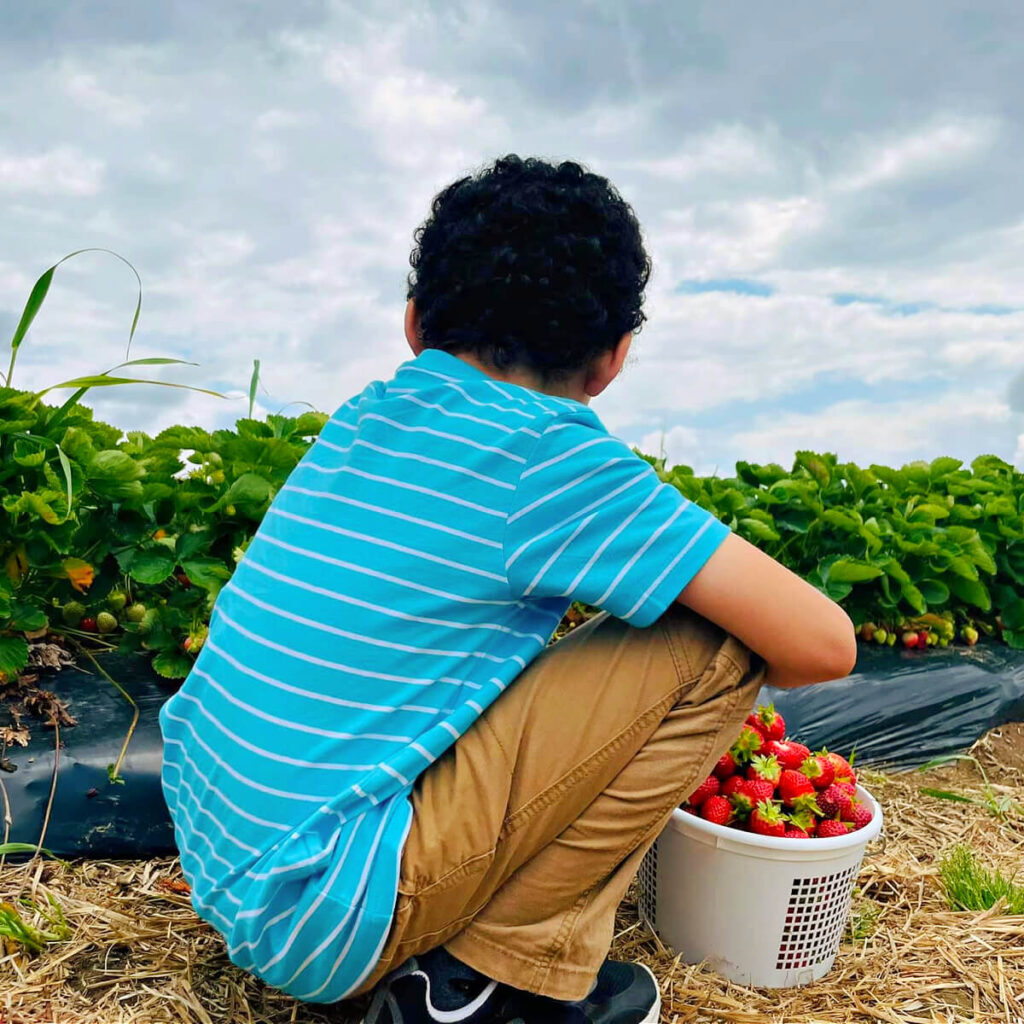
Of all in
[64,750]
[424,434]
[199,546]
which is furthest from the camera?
[199,546]

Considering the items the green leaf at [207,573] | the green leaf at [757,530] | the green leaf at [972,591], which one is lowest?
the green leaf at [207,573]

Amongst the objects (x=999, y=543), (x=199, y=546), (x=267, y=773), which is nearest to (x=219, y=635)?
(x=267, y=773)

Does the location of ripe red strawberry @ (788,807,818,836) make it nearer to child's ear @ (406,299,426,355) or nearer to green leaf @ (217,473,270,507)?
child's ear @ (406,299,426,355)

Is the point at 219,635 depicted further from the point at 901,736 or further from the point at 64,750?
the point at 901,736

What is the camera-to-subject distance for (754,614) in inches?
52.3

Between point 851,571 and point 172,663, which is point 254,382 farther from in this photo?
point 851,571

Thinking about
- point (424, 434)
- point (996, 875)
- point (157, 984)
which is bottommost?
point (157, 984)

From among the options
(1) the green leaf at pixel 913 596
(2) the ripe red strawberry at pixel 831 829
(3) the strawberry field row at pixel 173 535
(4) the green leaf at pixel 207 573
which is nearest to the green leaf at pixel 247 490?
(3) the strawberry field row at pixel 173 535

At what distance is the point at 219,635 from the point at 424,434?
0.46 m

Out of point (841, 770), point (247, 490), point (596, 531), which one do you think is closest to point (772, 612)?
point (596, 531)

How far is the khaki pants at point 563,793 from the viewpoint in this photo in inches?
52.2

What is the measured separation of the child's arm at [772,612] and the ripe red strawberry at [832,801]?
52cm

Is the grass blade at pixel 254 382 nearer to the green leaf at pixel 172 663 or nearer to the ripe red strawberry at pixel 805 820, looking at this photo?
the green leaf at pixel 172 663

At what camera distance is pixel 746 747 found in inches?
74.3
